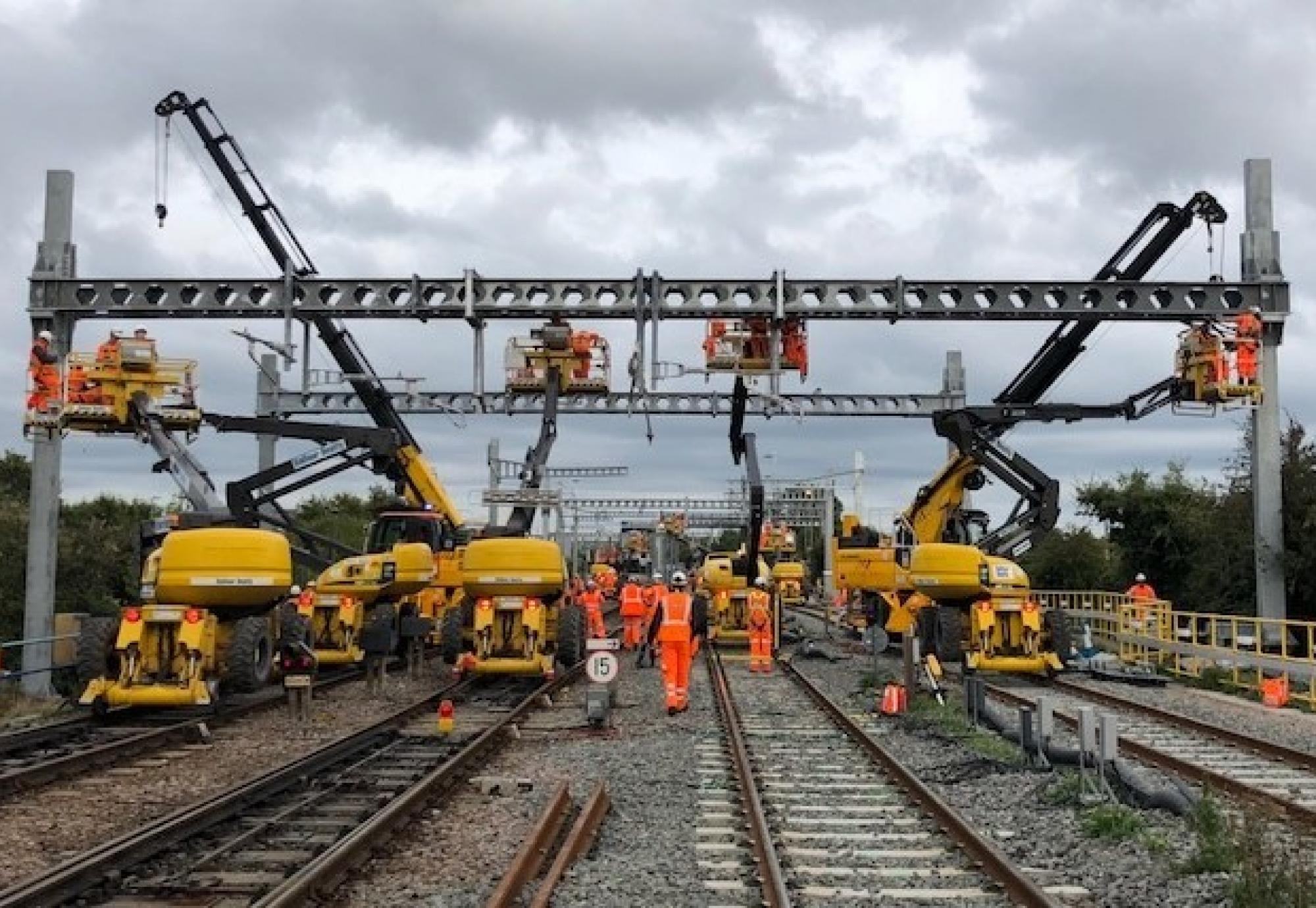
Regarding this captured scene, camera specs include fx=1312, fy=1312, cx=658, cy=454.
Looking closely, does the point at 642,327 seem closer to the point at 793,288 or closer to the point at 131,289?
the point at 793,288

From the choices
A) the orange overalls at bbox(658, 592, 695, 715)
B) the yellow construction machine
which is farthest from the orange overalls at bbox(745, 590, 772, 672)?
the yellow construction machine

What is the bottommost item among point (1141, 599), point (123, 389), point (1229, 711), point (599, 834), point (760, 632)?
point (1229, 711)

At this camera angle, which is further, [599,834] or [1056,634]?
[1056,634]

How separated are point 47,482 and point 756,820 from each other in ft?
58.0

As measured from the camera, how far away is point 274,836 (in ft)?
29.5

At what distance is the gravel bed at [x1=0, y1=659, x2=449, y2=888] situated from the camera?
359 inches

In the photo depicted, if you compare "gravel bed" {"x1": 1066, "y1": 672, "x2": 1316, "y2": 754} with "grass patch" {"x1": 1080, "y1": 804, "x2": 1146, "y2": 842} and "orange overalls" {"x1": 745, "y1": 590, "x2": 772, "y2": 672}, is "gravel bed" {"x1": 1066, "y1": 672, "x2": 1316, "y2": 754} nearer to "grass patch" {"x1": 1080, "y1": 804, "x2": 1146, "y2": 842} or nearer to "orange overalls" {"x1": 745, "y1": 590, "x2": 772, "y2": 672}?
"orange overalls" {"x1": 745, "y1": 590, "x2": 772, "y2": 672}

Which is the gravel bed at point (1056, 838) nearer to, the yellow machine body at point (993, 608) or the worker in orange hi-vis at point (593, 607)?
the yellow machine body at point (993, 608)

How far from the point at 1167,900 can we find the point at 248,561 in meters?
12.2

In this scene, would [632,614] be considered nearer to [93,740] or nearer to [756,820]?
[93,740]

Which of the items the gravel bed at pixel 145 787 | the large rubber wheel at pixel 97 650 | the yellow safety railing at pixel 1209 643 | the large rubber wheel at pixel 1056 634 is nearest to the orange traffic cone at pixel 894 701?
the large rubber wheel at pixel 1056 634

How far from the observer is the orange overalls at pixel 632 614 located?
2925 cm

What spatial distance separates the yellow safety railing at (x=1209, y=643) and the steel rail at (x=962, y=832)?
8.90 meters

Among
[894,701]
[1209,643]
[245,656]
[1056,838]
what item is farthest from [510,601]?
[1209,643]
